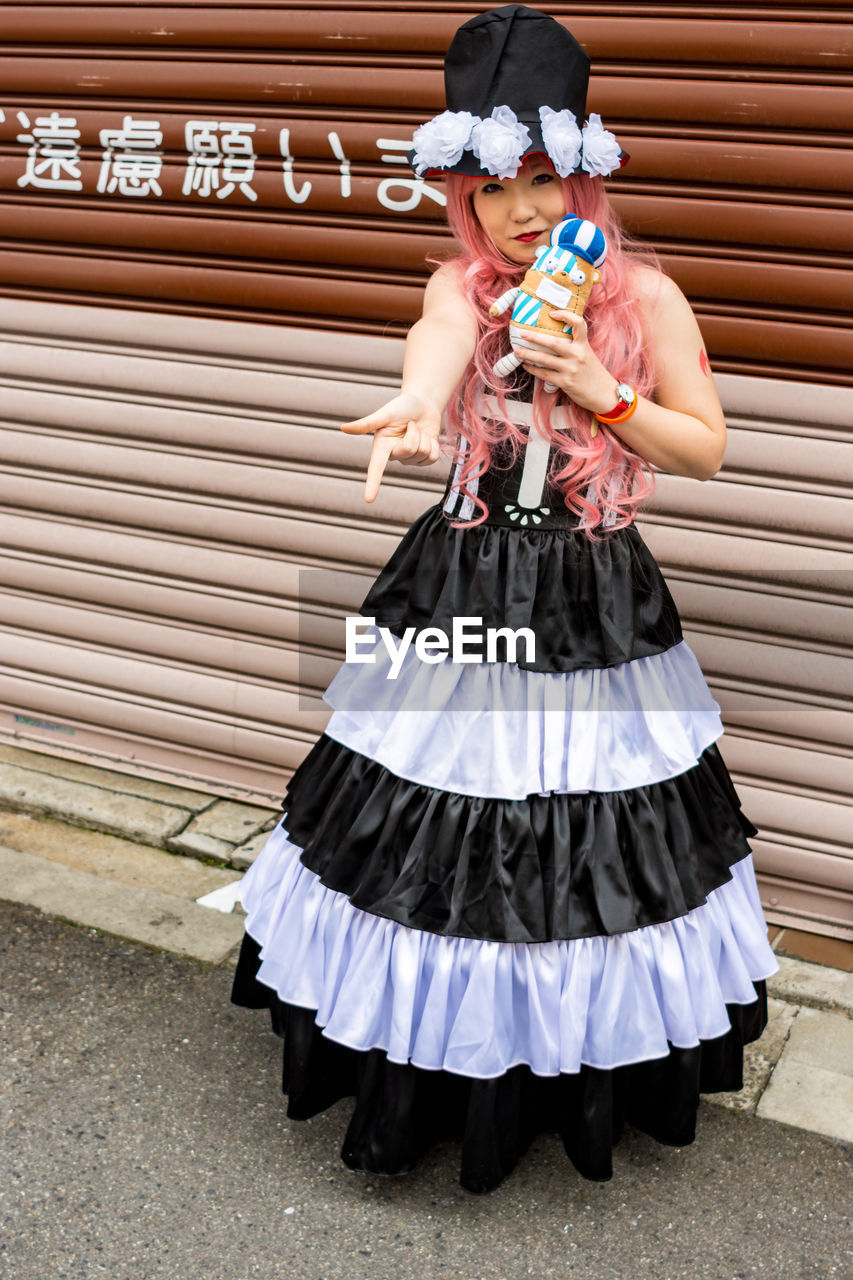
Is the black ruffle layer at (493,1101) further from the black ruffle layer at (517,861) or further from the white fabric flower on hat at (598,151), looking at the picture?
the white fabric flower on hat at (598,151)

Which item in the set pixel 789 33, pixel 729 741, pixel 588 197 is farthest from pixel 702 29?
pixel 729 741

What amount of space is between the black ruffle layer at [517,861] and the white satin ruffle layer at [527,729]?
4 cm

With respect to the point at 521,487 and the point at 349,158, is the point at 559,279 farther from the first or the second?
the point at 349,158

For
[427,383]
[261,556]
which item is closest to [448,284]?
[427,383]

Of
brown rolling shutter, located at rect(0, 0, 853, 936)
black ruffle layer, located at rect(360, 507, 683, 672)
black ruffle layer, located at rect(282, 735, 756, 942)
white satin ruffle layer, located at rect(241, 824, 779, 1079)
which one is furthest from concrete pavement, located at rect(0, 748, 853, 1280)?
black ruffle layer, located at rect(360, 507, 683, 672)

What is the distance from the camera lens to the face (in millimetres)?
2588

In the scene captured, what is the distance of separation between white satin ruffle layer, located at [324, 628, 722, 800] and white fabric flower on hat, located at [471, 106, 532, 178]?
3.47 feet

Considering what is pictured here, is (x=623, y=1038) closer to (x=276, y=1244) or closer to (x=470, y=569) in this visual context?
(x=276, y=1244)

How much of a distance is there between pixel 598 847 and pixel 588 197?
1426mm

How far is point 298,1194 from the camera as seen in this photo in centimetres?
293

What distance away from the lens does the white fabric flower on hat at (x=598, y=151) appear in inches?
99.4

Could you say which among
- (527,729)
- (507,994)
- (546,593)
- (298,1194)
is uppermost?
(546,593)

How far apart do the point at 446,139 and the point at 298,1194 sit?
2417mm

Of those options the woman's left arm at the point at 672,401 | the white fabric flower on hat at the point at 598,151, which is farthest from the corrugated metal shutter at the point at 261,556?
the white fabric flower on hat at the point at 598,151
